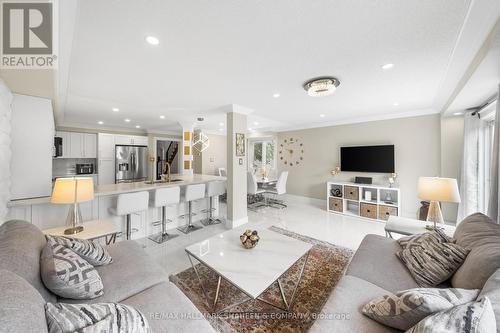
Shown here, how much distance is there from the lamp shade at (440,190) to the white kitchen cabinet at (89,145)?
710cm

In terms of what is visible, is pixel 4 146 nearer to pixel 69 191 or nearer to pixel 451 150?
pixel 69 191

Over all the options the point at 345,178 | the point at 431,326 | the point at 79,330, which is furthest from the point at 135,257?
the point at 345,178

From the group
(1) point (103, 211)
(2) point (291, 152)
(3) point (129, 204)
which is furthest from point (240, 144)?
(2) point (291, 152)

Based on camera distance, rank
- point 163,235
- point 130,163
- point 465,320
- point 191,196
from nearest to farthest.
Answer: point 465,320
point 163,235
point 191,196
point 130,163

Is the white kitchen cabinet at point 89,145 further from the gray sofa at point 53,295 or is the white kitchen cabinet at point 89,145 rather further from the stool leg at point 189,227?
the gray sofa at point 53,295

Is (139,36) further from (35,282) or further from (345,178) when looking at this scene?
A: (345,178)

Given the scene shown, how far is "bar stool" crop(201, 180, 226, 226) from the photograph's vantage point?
396 cm

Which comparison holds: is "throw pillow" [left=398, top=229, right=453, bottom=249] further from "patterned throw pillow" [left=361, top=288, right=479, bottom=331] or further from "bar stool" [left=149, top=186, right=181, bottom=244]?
"bar stool" [left=149, top=186, right=181, bottom=244]

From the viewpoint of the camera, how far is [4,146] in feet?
6.45

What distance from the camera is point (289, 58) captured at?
193 cm

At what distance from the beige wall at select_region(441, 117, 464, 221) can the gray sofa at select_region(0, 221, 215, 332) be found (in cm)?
479

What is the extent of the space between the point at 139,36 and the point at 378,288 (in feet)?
8.81

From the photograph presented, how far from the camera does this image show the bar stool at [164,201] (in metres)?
3.10

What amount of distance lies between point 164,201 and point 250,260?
2.01 m
